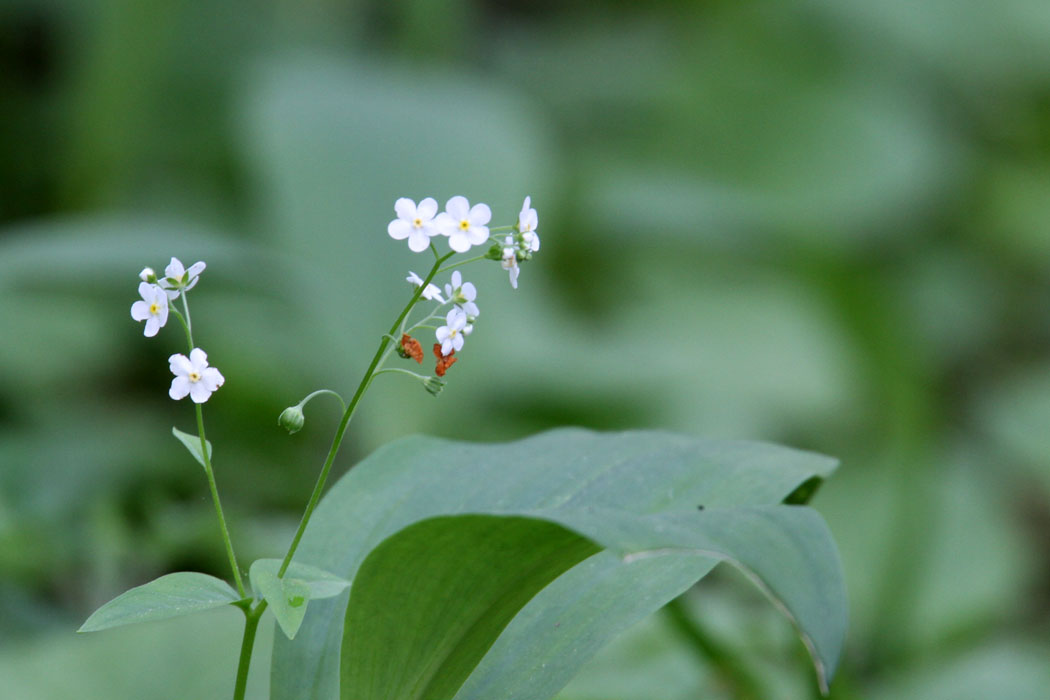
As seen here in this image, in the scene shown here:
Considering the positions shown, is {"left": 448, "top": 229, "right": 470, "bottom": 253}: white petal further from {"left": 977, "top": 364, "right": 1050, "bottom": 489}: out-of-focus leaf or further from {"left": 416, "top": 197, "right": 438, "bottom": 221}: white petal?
{"left": 977, "top": 364, "right": 1050, "bottom": 489}: out-of-focus leaf

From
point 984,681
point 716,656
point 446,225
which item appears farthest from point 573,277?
point 446,225

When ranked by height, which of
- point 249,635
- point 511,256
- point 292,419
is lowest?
point 249,635

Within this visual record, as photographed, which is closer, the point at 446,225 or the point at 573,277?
the point at 446,225

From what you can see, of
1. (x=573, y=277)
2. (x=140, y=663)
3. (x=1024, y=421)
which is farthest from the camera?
(x=573, y=277)

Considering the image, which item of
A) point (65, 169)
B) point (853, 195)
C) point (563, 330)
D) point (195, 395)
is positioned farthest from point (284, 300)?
point (853, 195)

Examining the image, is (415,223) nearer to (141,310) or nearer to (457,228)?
(457,228)

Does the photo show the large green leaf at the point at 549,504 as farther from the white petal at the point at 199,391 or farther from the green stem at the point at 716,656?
the green stem at the point at 716,656

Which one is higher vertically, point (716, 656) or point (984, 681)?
point (716, 656)
